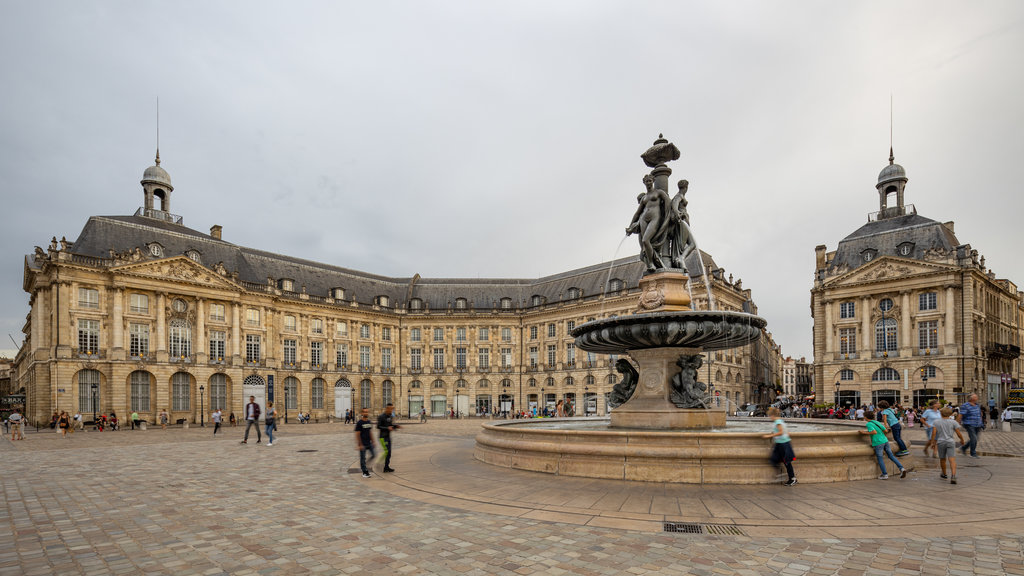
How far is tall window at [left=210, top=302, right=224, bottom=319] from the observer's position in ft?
157

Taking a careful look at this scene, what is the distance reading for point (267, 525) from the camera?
24.7 feet

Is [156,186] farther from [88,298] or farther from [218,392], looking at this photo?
[218,392]

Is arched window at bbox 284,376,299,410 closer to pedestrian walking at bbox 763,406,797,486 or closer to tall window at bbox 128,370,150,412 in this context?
tall window at bbox 128,370,150,412

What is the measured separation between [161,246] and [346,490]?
44546 mm

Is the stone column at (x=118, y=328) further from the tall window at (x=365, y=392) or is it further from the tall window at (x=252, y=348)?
the tall window at (x=365, y=392)

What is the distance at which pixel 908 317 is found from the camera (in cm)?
4875

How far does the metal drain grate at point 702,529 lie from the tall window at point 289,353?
52.7 metres

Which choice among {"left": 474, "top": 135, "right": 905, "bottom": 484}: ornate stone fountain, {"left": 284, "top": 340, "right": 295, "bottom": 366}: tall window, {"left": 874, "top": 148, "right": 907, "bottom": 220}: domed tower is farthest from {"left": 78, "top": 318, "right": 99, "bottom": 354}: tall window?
{"left": 874, "top": 148, "right": 907, "bottom": 220}: domed tower

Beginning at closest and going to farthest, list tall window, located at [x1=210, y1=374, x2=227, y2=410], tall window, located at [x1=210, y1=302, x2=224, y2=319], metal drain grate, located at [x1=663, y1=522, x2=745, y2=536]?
metal drain grate, located at [x1=663, y1=522, x2=745, y2=536] → tall window, located at [x1=210, y1=374, x2=227, y2=410] → tall window, located at [x1=210, y1=302, x2=224, y2=319]

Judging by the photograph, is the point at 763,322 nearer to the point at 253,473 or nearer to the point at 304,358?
the point at 253,473

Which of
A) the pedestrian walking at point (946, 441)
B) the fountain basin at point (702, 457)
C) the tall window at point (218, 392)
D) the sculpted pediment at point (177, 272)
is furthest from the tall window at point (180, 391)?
the pedestrian walking at point (946, 441)

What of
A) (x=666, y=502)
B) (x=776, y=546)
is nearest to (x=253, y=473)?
(x=666, y=502)

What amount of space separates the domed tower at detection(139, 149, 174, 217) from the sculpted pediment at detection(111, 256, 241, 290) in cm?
961

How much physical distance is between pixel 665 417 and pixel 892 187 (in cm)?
5898
